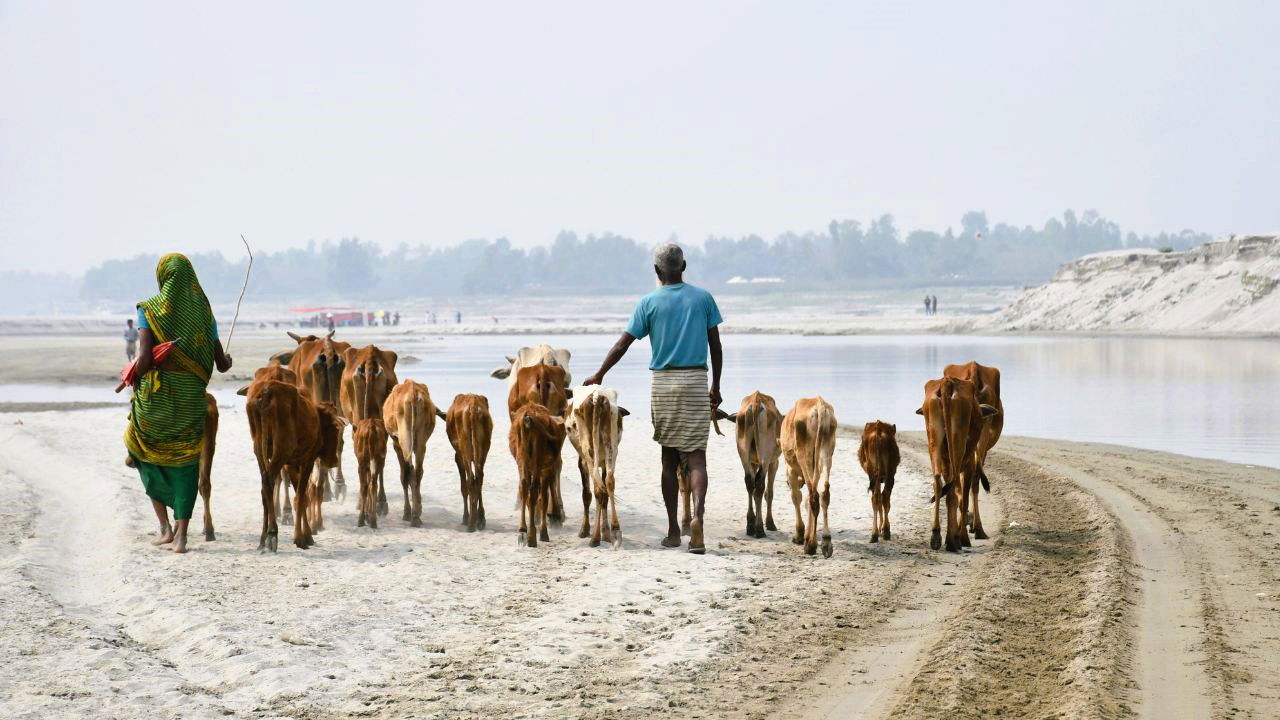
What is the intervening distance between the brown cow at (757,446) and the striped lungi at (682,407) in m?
1.06

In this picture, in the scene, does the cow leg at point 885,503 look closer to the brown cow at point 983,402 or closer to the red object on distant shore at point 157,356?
the brown cow at point 983,402

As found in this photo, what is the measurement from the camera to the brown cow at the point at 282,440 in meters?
10.6

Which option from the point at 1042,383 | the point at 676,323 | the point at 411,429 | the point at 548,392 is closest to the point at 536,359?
the point at 548,392

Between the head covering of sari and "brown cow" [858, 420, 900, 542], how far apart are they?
→ 16.8 ft

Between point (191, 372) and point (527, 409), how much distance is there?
2514mm

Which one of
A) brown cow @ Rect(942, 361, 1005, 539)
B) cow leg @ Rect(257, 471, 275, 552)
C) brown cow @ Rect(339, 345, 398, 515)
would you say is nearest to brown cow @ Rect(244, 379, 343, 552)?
cow leg @ Rect(257, 471, 275, 552)

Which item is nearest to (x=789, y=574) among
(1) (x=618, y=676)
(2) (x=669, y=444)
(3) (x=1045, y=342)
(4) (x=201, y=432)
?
(2) (x=669, y=444)

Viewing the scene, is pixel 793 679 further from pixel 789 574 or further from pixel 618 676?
pixel 789 574

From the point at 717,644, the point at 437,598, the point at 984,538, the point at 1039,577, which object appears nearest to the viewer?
the point at 717,644

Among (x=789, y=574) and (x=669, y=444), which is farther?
(x=669, y=444)

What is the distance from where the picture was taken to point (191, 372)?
10516 mm

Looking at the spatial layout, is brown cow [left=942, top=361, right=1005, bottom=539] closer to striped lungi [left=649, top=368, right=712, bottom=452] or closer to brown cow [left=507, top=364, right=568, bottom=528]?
striped lungi [left=649, top=368, right=712, bottom=452]

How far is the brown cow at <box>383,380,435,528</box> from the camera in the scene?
12398mm

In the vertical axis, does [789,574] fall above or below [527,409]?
below
